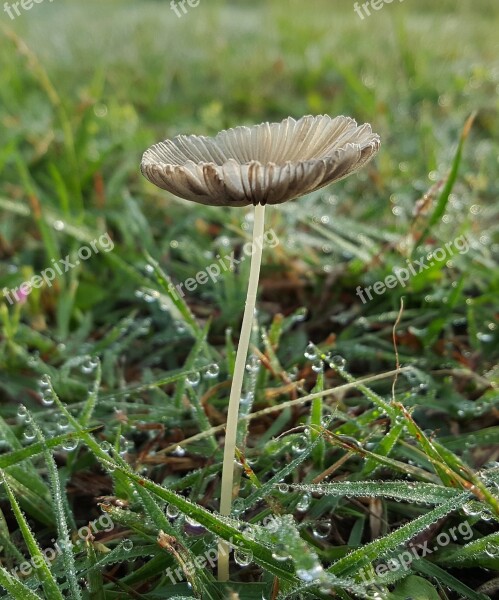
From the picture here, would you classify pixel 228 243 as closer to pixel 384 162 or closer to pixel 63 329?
pixel 63 329

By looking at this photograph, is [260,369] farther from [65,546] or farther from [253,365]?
[65,546]

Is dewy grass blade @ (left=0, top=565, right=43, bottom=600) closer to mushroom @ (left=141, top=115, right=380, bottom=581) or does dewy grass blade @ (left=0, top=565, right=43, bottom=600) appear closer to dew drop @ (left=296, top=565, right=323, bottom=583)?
mushroom @ (left=141, top=115, right=380, bottom=581)

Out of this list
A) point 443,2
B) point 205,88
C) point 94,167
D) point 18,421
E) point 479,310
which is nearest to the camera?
point 18,421

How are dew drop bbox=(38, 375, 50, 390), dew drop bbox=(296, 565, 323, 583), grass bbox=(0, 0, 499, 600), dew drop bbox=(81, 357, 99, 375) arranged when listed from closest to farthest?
dew drop bbox=(296, 565, 323, 583)
grass bbox=(0, 0, 499, 600)
dew drop bbox=(38, 375, 50, 390)
dew drop bbox=(81, 357, 99, 375)

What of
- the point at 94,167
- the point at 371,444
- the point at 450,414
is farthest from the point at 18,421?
the point at 94,167

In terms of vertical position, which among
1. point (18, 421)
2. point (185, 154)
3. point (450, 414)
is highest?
point (185, 154)

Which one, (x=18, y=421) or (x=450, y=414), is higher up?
(x=18, y=421)

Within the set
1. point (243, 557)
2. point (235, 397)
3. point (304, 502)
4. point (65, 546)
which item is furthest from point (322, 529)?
point (65, 546)

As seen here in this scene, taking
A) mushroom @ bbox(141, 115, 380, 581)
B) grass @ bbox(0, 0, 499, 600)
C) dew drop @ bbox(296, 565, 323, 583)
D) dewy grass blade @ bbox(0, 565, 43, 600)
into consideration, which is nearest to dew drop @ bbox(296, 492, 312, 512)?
grass @ bbox(0, 0, 499, 600)
